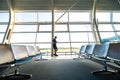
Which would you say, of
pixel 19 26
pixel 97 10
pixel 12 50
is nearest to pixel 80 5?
pixel 97 10

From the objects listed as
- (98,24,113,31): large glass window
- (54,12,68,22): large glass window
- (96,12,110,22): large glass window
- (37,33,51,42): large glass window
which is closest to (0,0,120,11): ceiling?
(96,12,110,22): large glass window

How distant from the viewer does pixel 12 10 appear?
11.8 meters

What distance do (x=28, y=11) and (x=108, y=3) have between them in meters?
5.46

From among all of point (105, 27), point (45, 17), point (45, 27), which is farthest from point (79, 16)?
point (45, 27)

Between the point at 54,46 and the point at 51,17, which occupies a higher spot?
the point at 51,17

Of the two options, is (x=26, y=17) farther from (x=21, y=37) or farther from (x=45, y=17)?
(x=21, y=37)

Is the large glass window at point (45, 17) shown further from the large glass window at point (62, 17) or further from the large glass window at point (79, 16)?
the large glass window at point (79, 16)

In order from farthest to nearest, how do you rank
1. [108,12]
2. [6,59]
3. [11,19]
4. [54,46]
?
[108,12], [11,19], [54,46], [6,59]

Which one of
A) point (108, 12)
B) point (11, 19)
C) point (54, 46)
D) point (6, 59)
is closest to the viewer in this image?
point (6, 59)

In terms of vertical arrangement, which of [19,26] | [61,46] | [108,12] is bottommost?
[61,46]

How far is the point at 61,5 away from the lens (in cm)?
1194

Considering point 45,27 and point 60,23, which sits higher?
point 60,23

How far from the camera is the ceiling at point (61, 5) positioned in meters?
11.7

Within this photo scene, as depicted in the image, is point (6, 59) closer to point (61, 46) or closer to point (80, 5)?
point (61, 46)
